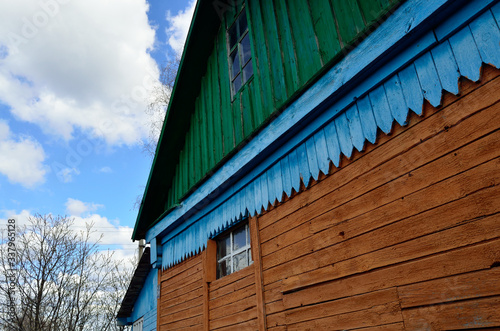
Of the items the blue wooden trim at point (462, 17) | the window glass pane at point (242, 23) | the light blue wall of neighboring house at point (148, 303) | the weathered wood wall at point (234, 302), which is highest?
the window glass pane at point (242, 23)

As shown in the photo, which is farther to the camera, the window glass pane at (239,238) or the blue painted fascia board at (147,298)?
the blue painted fascia board at (147,298)

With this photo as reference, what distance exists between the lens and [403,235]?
2.76 meters

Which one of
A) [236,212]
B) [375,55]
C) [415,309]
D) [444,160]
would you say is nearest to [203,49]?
[236,212]

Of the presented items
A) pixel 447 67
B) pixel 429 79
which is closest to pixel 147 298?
pixel 429 79

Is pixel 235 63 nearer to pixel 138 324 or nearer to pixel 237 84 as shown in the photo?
pixel 237 84

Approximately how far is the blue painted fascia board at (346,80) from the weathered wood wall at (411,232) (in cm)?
53

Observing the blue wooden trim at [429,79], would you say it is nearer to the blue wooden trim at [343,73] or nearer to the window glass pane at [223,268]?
the blue wooden trim at [343,73]

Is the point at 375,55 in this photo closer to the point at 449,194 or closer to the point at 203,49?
the point at 449,194

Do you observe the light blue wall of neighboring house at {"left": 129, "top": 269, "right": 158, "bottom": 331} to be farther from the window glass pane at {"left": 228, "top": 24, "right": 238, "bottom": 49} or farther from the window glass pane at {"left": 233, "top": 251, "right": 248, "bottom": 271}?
the window glass pane at {"left": 228, "top": 24, "right": 238, "bottom": 49}

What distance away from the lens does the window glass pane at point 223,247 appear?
17.5 feet

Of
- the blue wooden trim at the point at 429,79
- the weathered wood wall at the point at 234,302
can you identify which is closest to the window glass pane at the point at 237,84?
the weathered wood wall at the point at 234,302

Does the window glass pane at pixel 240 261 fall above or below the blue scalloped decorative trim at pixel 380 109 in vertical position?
below

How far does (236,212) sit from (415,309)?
9.05 feet

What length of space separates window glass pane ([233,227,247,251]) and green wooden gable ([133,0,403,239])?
106 cm
